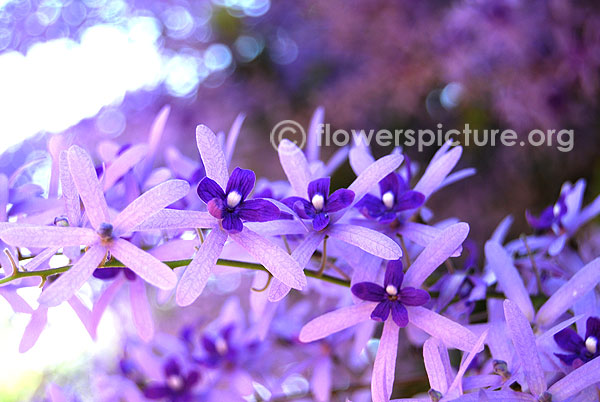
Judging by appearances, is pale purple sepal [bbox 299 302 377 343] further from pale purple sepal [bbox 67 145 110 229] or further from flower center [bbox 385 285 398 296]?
pale purple sepal [bbox 67 145 110 229]

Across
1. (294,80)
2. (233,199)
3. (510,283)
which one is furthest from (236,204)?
(294,80)

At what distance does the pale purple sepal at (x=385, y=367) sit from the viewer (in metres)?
0.37

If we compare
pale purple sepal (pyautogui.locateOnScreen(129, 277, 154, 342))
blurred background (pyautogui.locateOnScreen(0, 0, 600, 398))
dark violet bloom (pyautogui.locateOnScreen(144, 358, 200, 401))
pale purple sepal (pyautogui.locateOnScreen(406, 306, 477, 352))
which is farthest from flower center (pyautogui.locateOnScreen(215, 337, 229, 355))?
blurred background (pyautogui.locateOnScreen(0, 0, 600, 398))

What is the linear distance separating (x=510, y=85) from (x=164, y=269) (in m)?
0.86

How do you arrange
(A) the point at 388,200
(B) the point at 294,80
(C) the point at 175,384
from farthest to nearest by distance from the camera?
(B) the point at 294,80, (C) the point at 175,384, (A) the point at 388,200

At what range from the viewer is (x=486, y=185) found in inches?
51.1

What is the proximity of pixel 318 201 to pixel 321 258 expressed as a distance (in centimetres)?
7

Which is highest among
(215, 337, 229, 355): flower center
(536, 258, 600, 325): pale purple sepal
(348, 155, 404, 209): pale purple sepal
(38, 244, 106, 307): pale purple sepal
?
(348, 155, 404, 209): pale purple sepal

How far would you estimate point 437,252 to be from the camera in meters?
0.38

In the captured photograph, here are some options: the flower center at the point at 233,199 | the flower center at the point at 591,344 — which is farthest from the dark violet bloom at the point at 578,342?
the flower center at the point at 233,199

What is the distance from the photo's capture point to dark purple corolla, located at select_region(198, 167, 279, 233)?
1.16 ft

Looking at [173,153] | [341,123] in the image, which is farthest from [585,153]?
[173,153]

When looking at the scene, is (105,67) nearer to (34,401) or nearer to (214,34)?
(214,34)

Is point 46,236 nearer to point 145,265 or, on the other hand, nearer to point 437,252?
point 145,265
